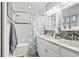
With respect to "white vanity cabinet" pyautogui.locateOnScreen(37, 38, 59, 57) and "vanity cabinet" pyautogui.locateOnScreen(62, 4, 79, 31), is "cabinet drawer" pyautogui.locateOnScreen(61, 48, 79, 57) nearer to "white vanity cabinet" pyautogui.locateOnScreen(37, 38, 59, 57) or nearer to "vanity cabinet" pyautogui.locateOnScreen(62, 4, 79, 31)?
"white vanity cabinet" pyautogui.locateOnScreen(37, 38, 59, 57)

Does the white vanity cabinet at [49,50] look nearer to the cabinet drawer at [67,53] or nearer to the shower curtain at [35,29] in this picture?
the cabinet drawer at [67,53]

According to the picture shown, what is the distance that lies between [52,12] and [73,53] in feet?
10.1

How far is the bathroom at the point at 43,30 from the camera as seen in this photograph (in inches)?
65.7

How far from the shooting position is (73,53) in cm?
168

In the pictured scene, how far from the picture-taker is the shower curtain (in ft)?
15.1

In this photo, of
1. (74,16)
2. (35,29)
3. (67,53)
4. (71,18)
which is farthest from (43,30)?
(67,53)

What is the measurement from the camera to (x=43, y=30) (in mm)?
5094

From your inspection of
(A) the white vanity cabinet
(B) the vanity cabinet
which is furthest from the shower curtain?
(B) the vanity cabinet

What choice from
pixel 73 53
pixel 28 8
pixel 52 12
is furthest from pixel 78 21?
pixel 28 8

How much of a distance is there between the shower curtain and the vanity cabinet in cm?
157

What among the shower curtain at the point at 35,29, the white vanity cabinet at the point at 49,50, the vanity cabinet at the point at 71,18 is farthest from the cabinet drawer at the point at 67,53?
the shower curtain at the point at 35,29

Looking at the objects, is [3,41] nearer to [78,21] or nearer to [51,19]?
[78,21]

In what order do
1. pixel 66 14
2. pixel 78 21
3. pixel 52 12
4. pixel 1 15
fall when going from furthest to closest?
pixel 52 12, pixel 66 14, pixel 78 21, pixel 1 15

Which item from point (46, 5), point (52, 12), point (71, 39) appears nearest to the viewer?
point (71, 39)
